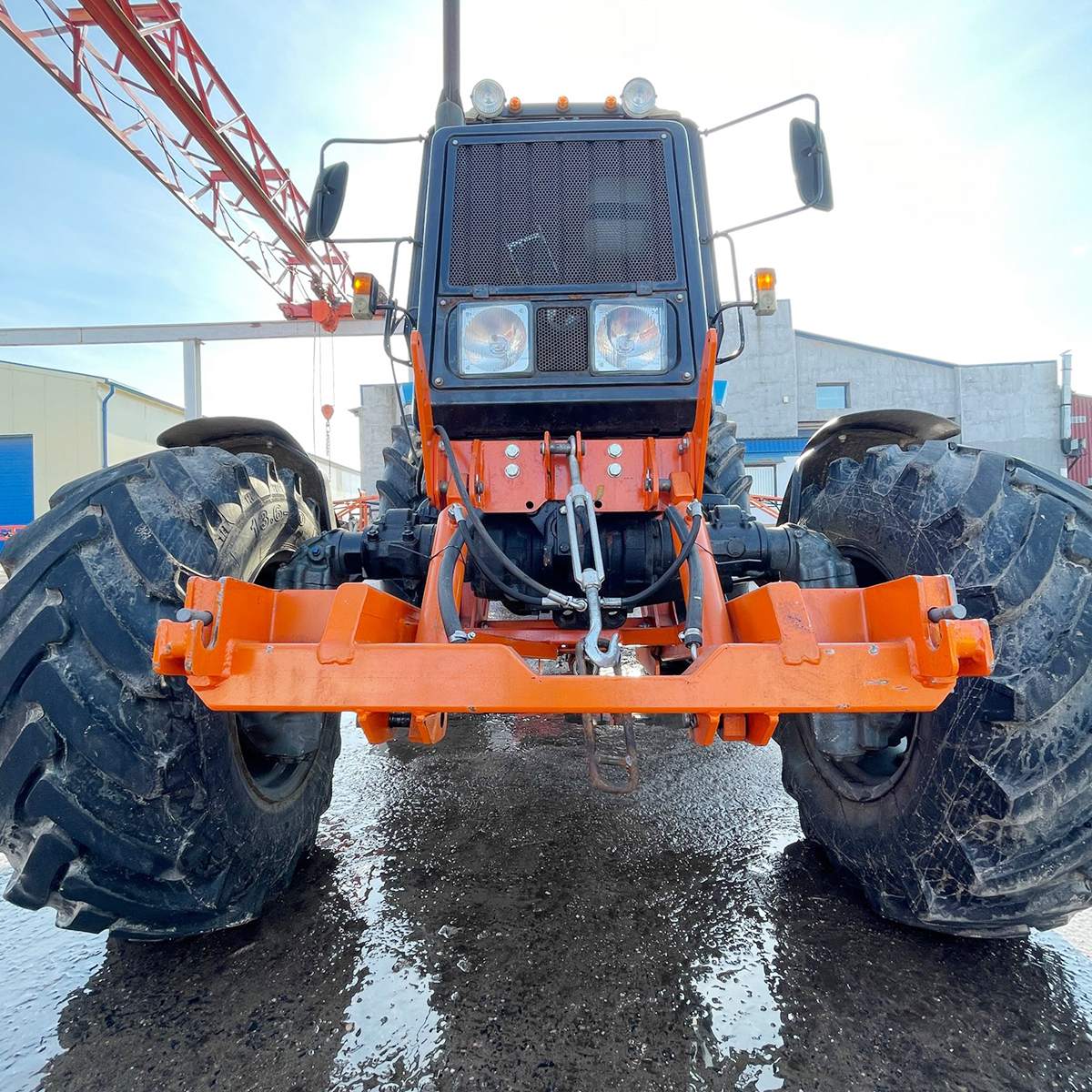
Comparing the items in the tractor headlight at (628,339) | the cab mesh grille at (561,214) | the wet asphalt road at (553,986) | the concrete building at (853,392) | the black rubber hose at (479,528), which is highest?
the concrete building at (853,392)

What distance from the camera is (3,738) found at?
1479mm

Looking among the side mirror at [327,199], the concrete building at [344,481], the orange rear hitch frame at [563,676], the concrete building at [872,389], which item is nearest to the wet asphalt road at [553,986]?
the orange rear hitch frame at [563,676]

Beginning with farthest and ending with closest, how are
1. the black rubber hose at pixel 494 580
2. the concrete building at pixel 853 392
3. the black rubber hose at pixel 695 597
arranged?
the concrete building at pixel 853 392 → the black rubber hose at pixel 494 580 → the black rubber hose at pixel 695 597

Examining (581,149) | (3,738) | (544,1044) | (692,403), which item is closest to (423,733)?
(544,1044)

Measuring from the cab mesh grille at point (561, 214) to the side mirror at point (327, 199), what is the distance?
1.34 ft

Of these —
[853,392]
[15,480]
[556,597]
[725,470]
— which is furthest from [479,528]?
[15,480]

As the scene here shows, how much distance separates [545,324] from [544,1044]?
6.34ft

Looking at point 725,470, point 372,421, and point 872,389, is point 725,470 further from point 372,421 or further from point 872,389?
point 872,389

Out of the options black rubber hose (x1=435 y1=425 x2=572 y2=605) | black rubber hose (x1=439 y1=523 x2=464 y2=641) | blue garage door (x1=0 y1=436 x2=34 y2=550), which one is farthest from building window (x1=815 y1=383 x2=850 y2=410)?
blue garage door (x1=0 y1=436 x2=34 y2=550)

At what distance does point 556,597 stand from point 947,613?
0.83 metres

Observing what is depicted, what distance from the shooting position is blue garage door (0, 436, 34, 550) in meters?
22.6

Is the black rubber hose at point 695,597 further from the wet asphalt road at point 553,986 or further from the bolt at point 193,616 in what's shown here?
the bolt at point 193,616

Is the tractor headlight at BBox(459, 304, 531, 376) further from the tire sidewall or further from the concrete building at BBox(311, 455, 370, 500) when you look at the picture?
the concrete building at BBox(311, 455, 370, 500)

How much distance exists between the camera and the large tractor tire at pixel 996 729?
154 cm
